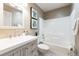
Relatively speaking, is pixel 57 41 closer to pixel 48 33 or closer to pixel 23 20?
pixel 48 33

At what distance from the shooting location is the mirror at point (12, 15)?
153cm

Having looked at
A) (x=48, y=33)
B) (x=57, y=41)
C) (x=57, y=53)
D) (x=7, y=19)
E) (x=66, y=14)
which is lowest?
(x=57, y=53)

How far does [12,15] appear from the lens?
1.66 metres

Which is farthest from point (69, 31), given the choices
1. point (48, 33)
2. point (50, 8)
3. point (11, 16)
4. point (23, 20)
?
point (11, 16)

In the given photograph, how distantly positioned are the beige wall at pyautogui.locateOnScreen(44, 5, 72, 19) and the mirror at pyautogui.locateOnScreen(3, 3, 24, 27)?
61 centimetres

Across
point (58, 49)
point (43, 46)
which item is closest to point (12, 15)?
point (43, 46)

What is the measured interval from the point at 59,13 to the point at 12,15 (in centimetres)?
99

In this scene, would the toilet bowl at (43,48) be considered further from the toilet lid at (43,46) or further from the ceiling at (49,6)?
the ceiling at (49,6)

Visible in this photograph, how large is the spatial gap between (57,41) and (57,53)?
27 centimetres

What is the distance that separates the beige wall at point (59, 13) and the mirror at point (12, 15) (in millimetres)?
615

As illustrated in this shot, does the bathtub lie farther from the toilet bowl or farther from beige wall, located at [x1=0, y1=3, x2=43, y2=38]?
beige wall, located at [x1=0, y1=3, x2=43, y2=38]

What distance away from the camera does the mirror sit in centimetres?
153

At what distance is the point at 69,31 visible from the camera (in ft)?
5.55

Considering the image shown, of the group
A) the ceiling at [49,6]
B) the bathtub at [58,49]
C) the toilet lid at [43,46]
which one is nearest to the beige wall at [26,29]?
the ceiling at [49,6]
